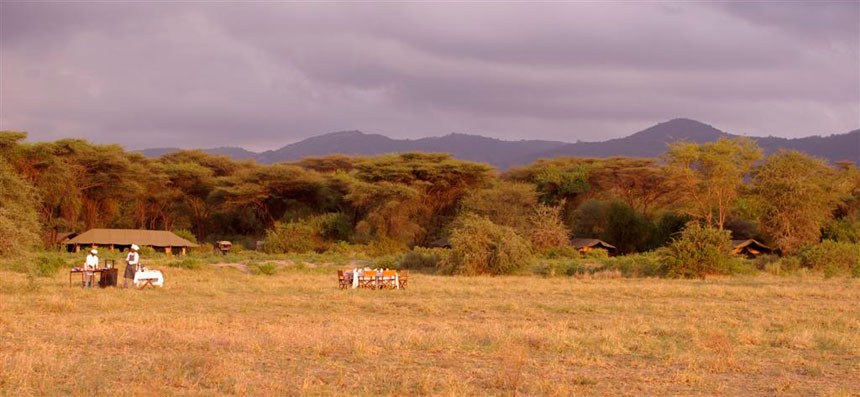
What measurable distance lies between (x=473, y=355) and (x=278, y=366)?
8.65ft

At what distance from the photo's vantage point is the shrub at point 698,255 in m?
29.2

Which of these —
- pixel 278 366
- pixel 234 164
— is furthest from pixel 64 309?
pixel 234 164

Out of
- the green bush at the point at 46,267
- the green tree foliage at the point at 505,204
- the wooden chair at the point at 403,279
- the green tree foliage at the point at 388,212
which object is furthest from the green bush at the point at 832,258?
the green bush at the point at 46,267

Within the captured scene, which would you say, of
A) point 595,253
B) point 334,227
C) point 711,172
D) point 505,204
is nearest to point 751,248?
point 711,172

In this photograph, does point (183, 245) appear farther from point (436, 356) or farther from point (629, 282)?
point (436, 356)

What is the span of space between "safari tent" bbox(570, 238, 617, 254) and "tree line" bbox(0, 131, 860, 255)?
87 cm

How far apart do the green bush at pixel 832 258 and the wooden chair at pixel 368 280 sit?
Answer: 721 inches

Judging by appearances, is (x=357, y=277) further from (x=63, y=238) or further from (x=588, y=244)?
(x=63, y=238)

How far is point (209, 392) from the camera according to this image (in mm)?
8352

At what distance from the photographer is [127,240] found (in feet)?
167

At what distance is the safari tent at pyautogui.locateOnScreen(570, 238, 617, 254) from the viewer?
4837 centimetres

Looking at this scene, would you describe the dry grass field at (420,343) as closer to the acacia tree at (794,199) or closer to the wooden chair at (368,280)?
the wooden chair at (368,280)

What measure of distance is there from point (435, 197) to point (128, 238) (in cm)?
2044

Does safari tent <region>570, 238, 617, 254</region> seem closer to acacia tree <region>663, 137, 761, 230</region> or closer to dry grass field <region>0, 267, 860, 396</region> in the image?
acacia tree <region>663, 137, 761, 230</region>
